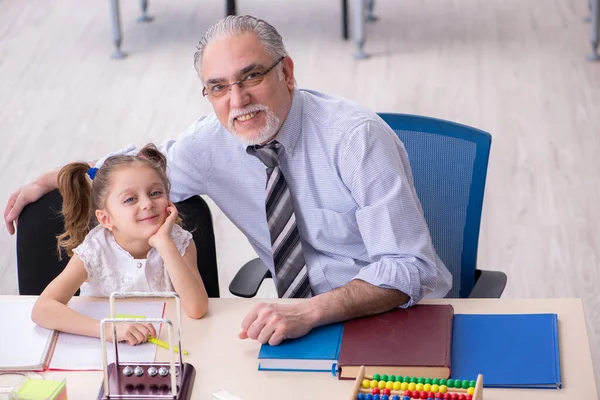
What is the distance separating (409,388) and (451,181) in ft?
3.00

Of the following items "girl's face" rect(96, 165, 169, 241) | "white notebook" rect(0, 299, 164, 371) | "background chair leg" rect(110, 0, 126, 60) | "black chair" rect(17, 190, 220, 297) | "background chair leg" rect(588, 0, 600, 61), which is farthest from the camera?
"background chair leg" rect(110, 0, 126, 60)

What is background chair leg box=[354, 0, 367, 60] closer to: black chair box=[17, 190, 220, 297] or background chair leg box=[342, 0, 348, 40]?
background chair leg box=[342, 0, 348, 40]

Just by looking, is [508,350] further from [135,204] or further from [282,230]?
[135,204]

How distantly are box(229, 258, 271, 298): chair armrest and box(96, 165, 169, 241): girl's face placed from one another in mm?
328

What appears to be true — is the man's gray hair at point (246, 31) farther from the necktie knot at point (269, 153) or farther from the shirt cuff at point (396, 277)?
the shirt cuff at point (396, 277)

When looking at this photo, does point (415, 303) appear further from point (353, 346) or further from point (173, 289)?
point (173, 289)

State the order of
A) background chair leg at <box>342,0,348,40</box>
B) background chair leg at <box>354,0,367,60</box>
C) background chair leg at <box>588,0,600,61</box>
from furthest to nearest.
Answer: background chair leg at <box>342,0,348,40</box>, background chair leg at <box>354,0,367,60</box>, background chair leg at <box>588,0,600,61</box>

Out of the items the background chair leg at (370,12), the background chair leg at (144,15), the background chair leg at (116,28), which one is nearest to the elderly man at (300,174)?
the background chair leg at (116,28)

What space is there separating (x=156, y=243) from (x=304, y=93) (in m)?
0.56

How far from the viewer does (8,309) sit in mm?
2225

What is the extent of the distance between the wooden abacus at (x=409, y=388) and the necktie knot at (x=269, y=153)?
2.38ft

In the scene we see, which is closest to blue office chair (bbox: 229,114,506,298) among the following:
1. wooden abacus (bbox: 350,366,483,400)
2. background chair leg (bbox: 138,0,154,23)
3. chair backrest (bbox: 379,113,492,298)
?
chair backrest (bbox: 379,113,492,298)

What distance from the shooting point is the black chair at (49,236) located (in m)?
2.49

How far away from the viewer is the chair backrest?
259 centimetres
